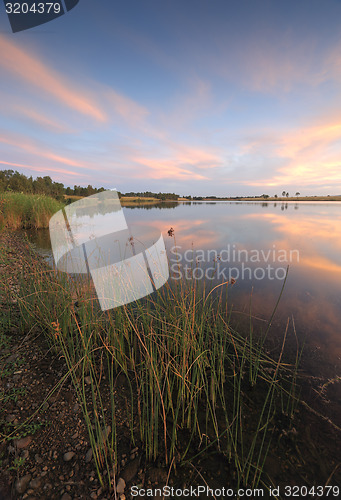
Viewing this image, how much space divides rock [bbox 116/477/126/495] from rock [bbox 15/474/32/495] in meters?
0.71

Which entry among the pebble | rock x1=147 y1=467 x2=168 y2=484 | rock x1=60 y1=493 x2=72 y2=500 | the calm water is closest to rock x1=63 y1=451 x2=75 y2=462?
rock x1=60 y1=493 x2=72 y2=500

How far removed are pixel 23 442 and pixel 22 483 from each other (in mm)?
312

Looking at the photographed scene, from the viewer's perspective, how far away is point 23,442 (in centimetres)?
173

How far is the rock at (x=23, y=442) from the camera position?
1.70m

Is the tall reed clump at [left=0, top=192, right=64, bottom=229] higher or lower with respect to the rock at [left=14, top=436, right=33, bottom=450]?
higher

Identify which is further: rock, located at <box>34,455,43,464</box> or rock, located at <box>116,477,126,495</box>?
rock, located at <box>34,455,43,464</box>

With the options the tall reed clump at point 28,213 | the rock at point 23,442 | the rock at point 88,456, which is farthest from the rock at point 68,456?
the tall reed clump at point 28,213

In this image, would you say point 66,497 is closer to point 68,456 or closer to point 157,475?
point 68,456

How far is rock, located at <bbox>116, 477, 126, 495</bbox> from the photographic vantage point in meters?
1.50

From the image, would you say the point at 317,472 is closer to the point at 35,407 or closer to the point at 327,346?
the point at 327,346

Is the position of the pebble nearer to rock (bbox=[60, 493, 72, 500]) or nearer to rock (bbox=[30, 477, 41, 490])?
rock (bbox=[60, 493, 72, 500])

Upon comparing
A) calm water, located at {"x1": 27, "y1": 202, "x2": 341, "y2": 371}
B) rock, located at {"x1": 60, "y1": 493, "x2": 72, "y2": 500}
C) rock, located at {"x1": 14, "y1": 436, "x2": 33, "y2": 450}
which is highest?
rock, located at {"x1": 14, "y1": 436, "x2": 33, "y2": 450}

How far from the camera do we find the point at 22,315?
3.12 m

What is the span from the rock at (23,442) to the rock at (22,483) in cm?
24
